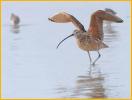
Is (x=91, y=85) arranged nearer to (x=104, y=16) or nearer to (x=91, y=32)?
(x=91, y=32)

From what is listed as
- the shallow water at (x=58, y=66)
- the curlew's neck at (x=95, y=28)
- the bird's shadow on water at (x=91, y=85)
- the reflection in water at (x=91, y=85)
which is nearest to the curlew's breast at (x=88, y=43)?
the curlew's neck at (x=95, y=28)

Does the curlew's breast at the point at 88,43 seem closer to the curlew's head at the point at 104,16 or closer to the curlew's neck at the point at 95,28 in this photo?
the curlew's neck at the point at 95,28

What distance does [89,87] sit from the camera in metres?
11.4

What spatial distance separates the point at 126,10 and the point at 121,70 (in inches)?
512

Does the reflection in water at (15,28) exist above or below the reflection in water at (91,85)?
above

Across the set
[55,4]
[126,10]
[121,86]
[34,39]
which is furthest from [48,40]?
[55,4]

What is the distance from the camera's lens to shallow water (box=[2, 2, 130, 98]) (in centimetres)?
1125

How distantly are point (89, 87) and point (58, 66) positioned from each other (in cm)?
209

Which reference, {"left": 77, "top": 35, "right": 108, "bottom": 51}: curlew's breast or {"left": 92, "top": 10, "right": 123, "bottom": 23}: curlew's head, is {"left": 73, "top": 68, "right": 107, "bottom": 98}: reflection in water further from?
{"left": 92, "top": 10, "right": 123, "bottom": 23}: curlew's head

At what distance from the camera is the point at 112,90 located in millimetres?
11102

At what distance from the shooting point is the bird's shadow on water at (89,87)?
10.8m

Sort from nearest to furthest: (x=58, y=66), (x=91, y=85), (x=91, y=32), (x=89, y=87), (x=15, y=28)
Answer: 1. (x=89, y=87)
2. (x=91, y=85)
3. (x=58, y=66)
4. (x=91, y=32)
5. (x=15, y=28)

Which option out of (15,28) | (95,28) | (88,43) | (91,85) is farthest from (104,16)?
(15,28)

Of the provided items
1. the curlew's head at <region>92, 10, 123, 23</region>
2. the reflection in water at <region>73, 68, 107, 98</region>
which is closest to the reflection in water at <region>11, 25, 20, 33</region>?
the curlew's head at <region>92, 10, 123, 23</region>
